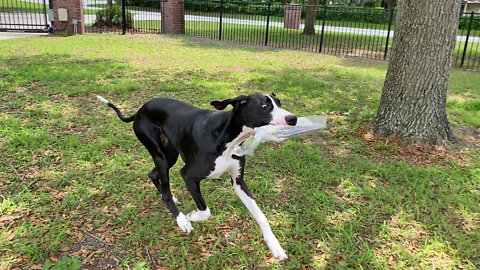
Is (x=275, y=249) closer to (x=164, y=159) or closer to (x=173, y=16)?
(x=164, y=159)

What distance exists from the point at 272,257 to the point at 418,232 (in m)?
1.29

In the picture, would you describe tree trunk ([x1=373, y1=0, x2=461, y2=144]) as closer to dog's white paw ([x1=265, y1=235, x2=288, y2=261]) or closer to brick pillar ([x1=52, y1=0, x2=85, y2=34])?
dog's white paw ([x1=265, y1=235, x2=288, y2=261])

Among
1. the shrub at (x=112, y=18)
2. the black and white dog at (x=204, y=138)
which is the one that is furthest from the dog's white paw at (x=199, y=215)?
the shrub at (x=112, y=18)

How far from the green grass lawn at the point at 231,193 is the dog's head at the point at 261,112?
108 cm

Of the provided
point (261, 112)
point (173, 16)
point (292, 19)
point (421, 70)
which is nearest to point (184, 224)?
point (261, 112)

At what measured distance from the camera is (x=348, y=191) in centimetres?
386

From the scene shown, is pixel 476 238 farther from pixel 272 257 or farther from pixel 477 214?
pixel 272 257

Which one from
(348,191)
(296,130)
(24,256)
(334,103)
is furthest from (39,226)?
(334,103)

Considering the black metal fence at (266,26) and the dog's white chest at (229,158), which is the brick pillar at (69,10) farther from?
the dog's white chest at (229,158)

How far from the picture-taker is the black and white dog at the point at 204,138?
8.23 feet

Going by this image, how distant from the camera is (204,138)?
271 centimetres

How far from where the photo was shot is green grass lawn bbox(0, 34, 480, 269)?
292 cm

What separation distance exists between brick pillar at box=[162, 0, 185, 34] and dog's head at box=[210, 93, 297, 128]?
13891mm

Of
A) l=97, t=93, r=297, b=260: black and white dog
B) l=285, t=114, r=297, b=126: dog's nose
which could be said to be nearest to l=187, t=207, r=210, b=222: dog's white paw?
l=97, t=93, r=297, b=260: black and white dog
